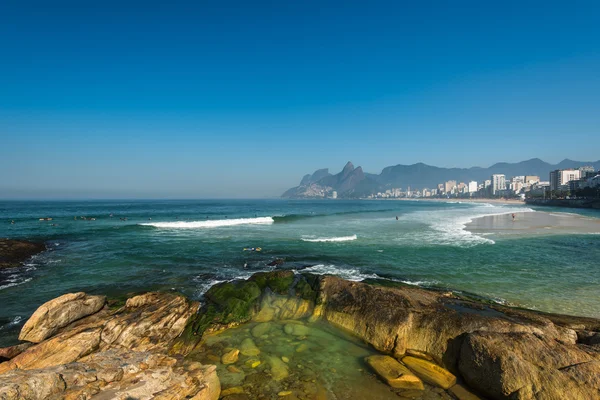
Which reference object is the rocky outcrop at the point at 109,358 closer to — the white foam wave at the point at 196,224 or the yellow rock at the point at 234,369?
the yellow rock at the point at 234,369

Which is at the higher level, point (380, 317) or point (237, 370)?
point (380, 317)

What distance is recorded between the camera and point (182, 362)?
7422mm

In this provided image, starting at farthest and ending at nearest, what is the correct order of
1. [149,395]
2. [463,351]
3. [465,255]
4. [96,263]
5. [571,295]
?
[465,255] < [96,263] < [571,295] < [463,351] < [149,395]

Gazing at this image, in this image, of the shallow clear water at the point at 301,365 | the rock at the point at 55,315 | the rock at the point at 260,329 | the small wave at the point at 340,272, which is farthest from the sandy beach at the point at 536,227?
the rock at the point at 55,315

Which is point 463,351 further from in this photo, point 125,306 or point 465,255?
point 465,255

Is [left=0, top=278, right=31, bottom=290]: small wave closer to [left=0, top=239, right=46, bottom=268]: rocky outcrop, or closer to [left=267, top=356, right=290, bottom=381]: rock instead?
[left=0, top=239, right=46, bottom=268]: rocky outcrop

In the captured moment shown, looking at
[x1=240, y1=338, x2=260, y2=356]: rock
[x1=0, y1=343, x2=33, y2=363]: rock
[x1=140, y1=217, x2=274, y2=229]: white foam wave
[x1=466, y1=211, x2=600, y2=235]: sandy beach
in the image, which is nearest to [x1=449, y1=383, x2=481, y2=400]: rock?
[x1=240, y1=338, x2=260, y2=356]: rock

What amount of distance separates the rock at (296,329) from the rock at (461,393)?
4.72 meters

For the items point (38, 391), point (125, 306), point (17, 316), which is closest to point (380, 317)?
point (38, 391)

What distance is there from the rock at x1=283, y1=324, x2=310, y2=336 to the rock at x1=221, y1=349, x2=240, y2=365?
2.08m

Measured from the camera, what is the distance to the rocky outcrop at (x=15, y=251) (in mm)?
19781

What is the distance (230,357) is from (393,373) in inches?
188

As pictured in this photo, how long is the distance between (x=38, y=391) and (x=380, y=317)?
8.85 meters

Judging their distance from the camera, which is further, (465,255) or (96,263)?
(465,255)
